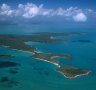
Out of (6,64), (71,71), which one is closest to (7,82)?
(6,64)

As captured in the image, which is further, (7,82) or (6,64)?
(6,64)

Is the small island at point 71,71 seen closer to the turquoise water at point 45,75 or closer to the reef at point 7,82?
the turquoise water at point 45,75

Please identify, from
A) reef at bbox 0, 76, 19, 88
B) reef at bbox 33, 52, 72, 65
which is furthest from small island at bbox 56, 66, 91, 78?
reef at bbox 0, 76, 19, 88

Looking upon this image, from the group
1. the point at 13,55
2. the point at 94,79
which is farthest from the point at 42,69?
the point at 13,55

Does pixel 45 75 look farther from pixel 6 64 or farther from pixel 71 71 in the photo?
pixel 6 64

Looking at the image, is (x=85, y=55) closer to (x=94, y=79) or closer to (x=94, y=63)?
(x=94, y=63)

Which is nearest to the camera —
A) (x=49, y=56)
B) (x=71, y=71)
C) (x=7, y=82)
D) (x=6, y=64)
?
→ (x=7, y=82)

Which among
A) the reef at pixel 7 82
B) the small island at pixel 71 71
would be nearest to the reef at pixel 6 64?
the reef at pixel 7 82

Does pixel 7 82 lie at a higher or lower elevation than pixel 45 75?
lower

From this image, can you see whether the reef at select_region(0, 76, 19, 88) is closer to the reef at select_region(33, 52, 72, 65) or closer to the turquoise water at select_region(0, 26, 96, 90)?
the turquoise water at select_region(0, 26, 96, 90)
